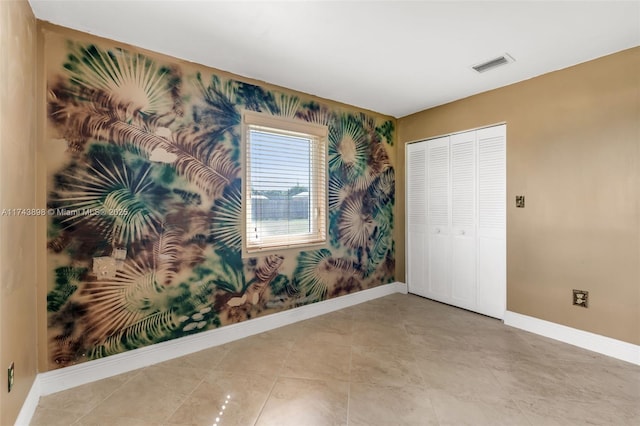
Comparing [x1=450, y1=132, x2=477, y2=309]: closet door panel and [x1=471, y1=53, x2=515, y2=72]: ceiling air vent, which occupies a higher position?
[x1=471, y1=53, x2=515, y2=72]: ceiling air vent

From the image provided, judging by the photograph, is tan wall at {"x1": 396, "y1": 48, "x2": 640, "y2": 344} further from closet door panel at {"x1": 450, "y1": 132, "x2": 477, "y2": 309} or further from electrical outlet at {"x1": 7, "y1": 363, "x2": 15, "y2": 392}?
electrical outlet at {"x1": 7, "y1": 363, "x2": 15, "y2": 392}

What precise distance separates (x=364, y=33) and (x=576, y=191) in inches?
91.4

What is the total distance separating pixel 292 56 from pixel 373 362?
2598 mm

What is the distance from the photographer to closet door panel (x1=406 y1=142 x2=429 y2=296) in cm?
382

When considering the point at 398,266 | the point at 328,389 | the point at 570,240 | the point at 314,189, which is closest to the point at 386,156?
the point at 314,189

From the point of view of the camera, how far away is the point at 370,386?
194 centimetres

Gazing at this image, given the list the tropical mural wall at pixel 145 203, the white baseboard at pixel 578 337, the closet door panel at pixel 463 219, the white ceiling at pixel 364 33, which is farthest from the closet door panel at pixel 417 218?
the tropical mural wall at pixel 145 203

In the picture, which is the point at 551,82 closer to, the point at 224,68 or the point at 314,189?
the point at 314,189

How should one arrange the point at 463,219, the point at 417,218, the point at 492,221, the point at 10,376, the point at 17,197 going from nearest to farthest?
the point at 10,376 → the point at 17,197 → the point at 492,221 → the point at 463,219 → the point at 417,218

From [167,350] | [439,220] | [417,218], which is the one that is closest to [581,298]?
[439,220]

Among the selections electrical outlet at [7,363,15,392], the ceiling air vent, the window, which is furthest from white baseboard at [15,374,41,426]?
the ceiling air vent

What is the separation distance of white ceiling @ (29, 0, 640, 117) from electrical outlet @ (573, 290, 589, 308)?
2034 mm

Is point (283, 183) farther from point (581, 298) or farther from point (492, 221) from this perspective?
point (581, 298)

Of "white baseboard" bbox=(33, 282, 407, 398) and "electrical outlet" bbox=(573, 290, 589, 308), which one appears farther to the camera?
"electrical outlet" bbox=(573, 290, 589, 308)
